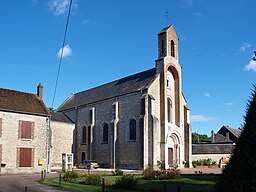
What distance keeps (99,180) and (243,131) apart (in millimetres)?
14369

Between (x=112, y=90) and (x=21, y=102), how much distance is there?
45.4ft

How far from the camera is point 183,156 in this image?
A: 4025 cm

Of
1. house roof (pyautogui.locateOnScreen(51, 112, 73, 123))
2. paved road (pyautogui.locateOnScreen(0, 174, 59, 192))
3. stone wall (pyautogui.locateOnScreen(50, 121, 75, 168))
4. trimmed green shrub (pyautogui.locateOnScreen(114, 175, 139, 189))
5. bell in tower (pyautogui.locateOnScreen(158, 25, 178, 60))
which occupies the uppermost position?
bell in tower (pyautogui.locateOnScreen(158, 25, 178, 60))

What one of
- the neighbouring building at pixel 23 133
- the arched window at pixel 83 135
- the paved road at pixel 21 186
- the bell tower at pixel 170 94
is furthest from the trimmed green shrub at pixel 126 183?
the arched window at pixel 83 135

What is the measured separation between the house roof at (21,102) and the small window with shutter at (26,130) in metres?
1.23

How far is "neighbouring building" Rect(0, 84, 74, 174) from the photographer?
31297 millimetres

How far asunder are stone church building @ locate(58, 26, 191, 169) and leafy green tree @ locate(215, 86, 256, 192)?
30381 mm

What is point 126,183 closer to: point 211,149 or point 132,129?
point 132,129

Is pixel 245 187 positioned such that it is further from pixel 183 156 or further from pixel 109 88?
pixel 109 88

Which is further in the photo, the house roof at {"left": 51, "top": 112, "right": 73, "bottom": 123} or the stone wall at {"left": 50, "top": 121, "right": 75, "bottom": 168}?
the house roof at {"left": 51, "top": 112, "right": 73, "bottom": 123}

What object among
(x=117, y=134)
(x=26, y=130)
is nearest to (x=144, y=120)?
(x=117, y=134)

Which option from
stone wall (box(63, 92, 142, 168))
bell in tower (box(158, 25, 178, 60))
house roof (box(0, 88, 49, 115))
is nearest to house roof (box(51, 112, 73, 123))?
stone wall (box(63, 92, 142, 168))

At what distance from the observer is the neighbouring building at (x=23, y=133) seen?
3130 centimetres

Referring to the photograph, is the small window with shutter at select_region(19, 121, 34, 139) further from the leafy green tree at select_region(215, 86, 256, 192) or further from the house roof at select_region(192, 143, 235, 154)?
the leafy green tree at select_region(215, 86, 256, 192)
